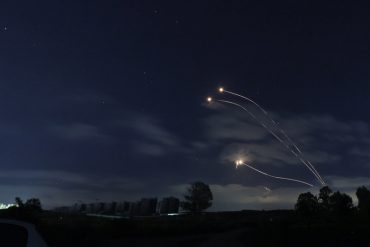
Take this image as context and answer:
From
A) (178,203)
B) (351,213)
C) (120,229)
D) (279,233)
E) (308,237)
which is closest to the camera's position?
(308,237)

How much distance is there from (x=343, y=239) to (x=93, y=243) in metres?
20.0

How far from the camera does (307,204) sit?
101438mm

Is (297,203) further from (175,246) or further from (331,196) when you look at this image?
(175,246)

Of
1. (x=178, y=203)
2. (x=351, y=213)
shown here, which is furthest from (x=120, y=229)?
(x=178, y=203)

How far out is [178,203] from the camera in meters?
172

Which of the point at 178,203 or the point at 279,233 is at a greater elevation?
the point at 178,203

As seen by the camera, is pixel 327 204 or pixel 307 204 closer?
pixel 307 204

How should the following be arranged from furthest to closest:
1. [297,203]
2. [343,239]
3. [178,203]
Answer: [178,203]
[297,203]
[343,239]

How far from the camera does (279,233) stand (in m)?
41.6

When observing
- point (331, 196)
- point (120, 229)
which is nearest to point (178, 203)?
point (331, 196)

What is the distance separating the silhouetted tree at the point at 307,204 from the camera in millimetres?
98375

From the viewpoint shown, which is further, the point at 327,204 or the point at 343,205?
the point at 327,204

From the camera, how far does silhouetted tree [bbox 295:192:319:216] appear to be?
323ft

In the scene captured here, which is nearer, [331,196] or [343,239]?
[343,239]
